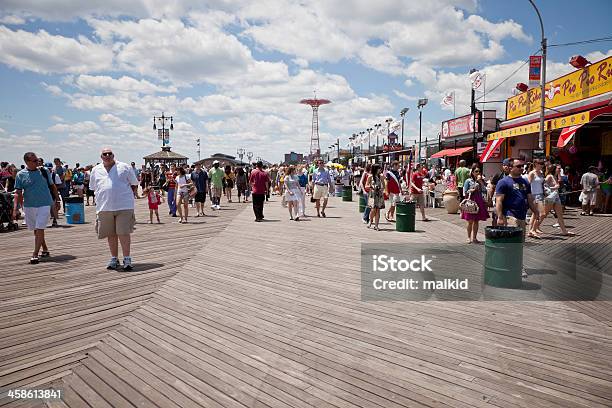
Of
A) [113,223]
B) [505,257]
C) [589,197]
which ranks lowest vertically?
[505,257]

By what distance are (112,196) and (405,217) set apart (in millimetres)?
7286

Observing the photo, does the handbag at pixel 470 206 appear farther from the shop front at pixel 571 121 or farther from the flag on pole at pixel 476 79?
the flag on pole at pixel 476 79

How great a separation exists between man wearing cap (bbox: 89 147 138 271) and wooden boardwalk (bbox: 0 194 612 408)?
0.76m

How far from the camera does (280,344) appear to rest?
3.98 meters

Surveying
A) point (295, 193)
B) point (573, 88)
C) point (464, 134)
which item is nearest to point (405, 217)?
point (295, 193)

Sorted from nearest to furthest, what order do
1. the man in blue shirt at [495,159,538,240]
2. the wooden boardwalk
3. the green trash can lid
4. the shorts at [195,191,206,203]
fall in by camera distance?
the wooden boardwalk, the green trash can lid, the man in blue shirt at [495,159,538,240], the shorts at [195,191,206,203]

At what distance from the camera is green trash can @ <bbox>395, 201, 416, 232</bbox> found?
436 inches

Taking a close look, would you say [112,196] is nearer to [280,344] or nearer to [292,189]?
[280,344]

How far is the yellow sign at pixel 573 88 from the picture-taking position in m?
15.7

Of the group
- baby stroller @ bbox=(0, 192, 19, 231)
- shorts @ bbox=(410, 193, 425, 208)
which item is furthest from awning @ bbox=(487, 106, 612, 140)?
baby stroller @ bbox=(0, 192, 19, 231)

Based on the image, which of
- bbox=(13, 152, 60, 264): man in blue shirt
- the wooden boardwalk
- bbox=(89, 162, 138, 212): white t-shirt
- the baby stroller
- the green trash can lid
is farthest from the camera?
the baby stroller

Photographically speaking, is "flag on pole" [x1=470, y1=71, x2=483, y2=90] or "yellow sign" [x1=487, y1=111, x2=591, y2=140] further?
"flag on pole" [x1=470, y1=71, x2=483, y2=90]

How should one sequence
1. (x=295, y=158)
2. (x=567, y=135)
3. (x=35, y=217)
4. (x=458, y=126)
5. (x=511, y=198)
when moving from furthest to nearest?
(x=295, y=158), (x=458, y=126), (x=567, y=135), (x=35, y=217), (x=511, y=198)

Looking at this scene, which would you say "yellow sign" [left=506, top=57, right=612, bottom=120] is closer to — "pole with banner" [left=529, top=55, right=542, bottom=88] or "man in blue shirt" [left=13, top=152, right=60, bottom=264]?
"pole with banner" [left=529, top=55, right=542, bottom=88]
